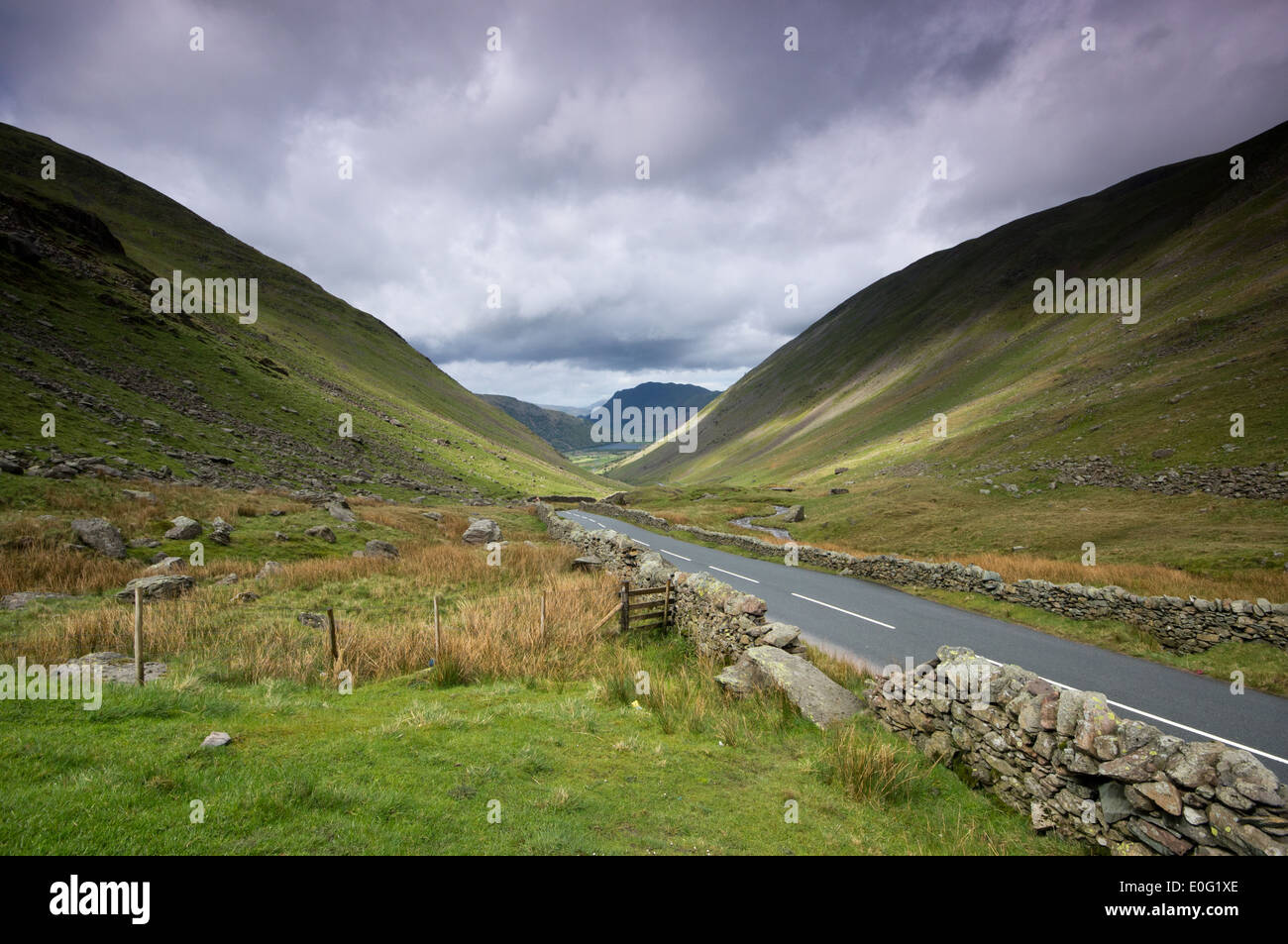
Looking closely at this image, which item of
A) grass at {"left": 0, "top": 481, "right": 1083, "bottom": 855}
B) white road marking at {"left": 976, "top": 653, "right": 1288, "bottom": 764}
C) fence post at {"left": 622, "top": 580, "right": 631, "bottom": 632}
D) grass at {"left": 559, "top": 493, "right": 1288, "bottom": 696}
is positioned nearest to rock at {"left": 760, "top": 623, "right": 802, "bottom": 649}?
grass at {"left": 559, "top": 493, "right": 1288, "bottom": 696}

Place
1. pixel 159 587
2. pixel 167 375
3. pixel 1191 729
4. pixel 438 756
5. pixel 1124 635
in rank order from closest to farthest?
pixel 438 756
pixel 1191 729
pixel 159 587
pixel 1124 635
pixel 167 375

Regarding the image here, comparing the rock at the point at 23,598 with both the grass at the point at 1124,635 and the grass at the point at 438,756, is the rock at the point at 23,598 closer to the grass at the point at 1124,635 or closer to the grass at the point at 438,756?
the grass at the point at 438,756

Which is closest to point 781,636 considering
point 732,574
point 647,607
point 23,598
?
point 647,607

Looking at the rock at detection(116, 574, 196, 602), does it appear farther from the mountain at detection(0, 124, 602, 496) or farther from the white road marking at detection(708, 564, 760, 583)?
the white road marking at detection(708, 564, 760, 583)

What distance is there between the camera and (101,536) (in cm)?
1681

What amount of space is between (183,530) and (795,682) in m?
22.8

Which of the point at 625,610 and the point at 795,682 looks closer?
the point at 795,682

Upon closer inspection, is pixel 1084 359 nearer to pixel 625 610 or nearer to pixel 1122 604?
pixel 1122 604

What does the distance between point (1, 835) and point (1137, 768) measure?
11013 mm

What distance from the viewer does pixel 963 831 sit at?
21.5 ft

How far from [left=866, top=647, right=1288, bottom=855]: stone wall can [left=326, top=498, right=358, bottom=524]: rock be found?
90.1 ft

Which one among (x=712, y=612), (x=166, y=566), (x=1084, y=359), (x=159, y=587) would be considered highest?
(x=1084, y=359)

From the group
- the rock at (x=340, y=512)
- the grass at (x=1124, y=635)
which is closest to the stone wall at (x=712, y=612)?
the grass at (x=1124, y=635)

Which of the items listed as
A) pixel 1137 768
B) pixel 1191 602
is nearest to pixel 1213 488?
pixel 1191 602
